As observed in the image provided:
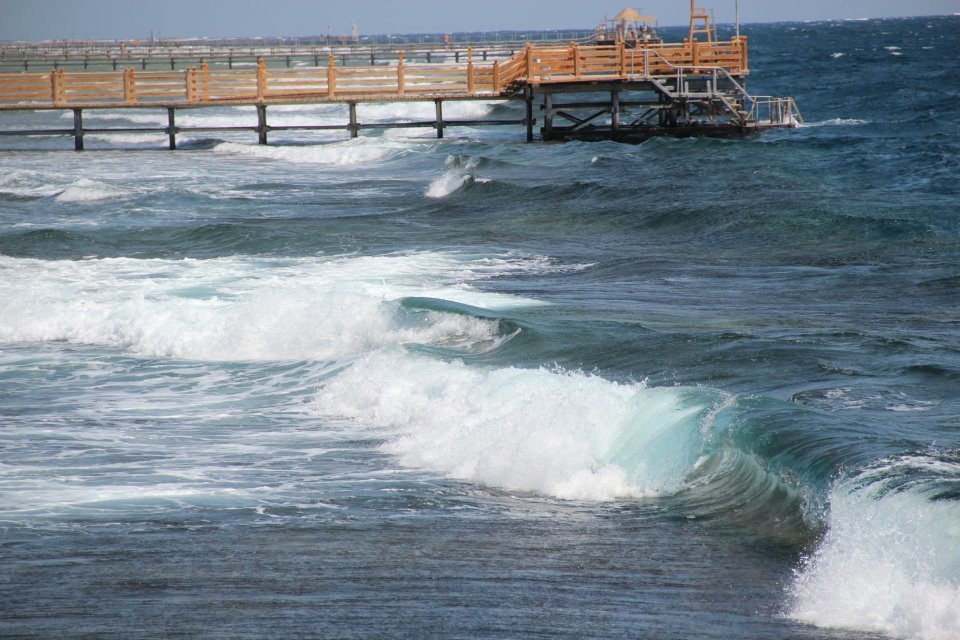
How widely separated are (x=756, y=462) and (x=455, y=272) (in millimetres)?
8141

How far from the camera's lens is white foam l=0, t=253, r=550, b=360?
1127 cm

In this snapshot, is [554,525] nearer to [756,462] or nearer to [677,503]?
[677,503]

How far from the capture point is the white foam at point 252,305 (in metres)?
11.3

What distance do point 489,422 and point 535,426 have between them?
40cm

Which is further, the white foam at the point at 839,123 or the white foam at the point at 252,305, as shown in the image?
the white foam at the point at 839,123

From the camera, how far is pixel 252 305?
12000 millimetres

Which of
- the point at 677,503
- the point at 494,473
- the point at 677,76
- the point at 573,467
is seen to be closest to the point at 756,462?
the point at 677,503

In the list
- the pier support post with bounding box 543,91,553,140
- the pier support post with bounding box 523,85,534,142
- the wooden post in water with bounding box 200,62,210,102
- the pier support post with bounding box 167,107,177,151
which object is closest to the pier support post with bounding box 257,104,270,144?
the wooden post in water with bounding box 200,62,210,102

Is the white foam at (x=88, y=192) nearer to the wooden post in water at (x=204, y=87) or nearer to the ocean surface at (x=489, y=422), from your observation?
the ocean surface at (x=489, y=422)

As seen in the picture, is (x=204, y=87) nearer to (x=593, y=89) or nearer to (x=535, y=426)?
(x=593, y=89)

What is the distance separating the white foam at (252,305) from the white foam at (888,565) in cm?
516

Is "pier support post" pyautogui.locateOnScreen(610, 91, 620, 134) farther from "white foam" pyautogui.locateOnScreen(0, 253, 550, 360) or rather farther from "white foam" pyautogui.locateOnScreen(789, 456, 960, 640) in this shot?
"white foam" pyautogui.locateOnScreen(789, 456, 960, 640)

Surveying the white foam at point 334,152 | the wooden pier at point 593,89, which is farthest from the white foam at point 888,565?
the wooden pier at point 593,89

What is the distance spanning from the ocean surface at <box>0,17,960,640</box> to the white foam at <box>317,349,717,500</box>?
0.10 feet
